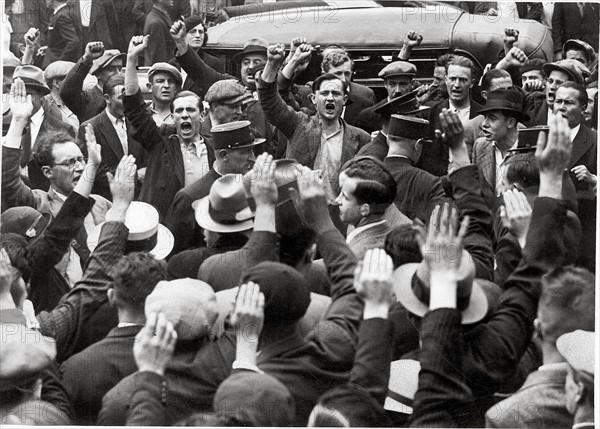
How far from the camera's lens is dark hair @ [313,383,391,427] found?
753cm

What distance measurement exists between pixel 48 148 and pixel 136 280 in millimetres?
1868

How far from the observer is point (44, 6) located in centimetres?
1006

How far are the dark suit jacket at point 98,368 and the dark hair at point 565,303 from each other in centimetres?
213

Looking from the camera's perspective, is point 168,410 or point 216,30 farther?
point 216,30

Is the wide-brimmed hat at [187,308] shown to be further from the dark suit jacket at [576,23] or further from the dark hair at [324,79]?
the dark suit jacket at [576,23]

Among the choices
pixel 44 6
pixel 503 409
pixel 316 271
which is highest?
pixel 44 6

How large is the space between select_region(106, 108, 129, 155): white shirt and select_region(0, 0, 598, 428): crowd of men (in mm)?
13

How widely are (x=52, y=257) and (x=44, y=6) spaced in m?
2.34

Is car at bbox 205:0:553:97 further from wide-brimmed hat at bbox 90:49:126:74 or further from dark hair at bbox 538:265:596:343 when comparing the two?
dark hair at bbox 538:265:596:343

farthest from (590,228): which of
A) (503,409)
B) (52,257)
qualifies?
(52,257)

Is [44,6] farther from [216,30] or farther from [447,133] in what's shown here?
[447,133]

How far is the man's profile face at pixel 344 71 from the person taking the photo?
30.7ft

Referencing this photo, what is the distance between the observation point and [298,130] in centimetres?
909

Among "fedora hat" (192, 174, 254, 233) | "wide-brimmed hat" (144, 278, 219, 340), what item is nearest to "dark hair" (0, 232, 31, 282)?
"fedora hat" (192, 174, 254, 233)
